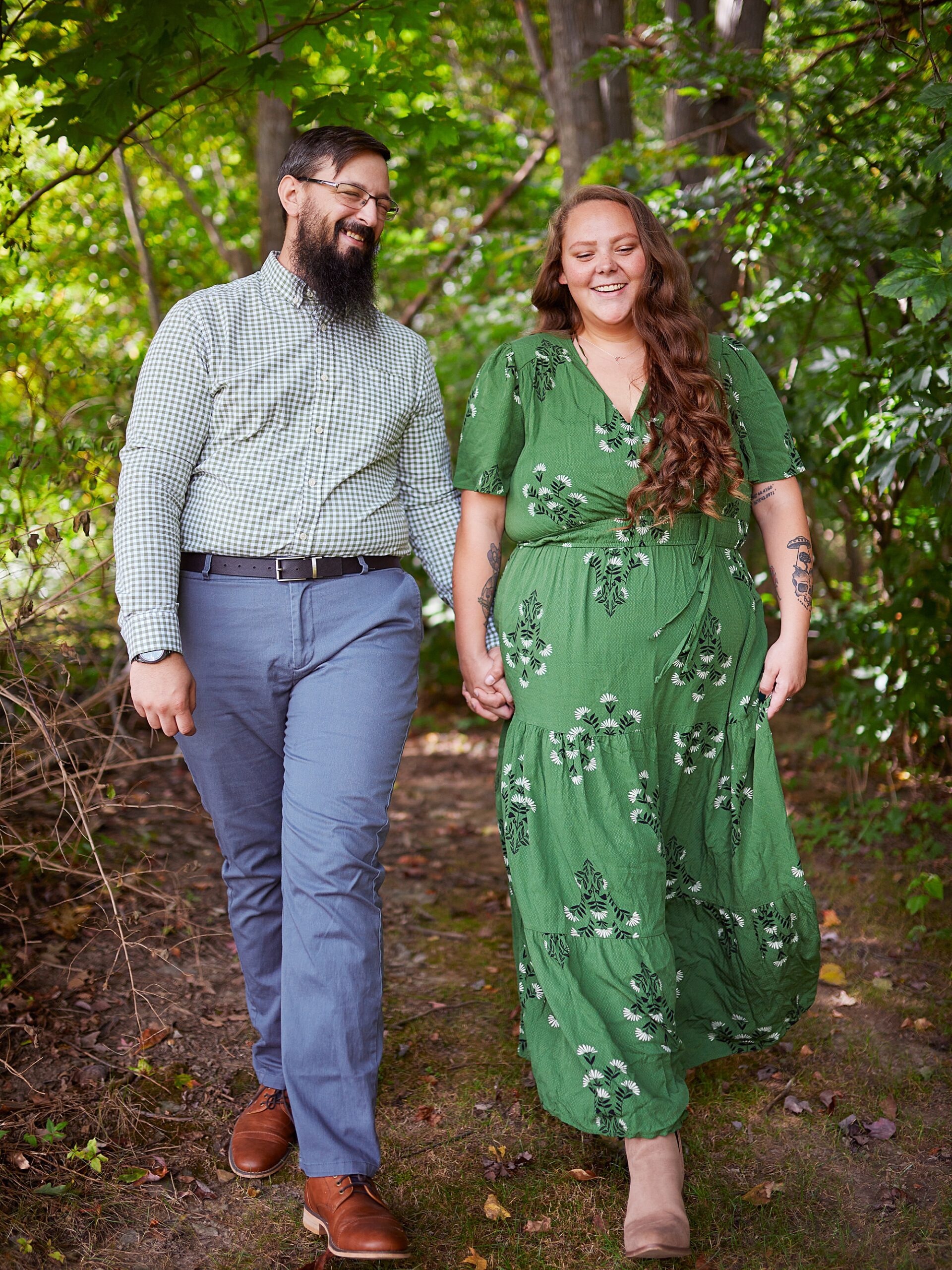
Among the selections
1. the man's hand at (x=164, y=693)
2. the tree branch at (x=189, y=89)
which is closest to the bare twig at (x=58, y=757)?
the man's hand at (x=164, y=693)

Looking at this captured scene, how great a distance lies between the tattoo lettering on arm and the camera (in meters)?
2.68

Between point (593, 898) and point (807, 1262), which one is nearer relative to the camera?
point (807, 1262)

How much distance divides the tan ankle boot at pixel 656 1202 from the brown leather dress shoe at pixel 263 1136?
85cm

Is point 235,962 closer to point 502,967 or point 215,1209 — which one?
point 502,967

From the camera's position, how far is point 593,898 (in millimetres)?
2465

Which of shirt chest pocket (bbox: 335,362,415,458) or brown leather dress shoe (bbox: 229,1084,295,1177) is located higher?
shirt chest pocket (bbox: 335,362,415,458)

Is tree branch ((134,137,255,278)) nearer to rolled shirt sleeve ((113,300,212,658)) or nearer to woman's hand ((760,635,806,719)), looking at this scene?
rolled shirt sleeve ((113,300,212,658))

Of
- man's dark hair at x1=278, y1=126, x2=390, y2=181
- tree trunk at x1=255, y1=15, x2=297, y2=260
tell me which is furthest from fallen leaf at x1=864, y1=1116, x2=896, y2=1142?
tree trunk at x1=255, y1=15, x2=297, y2=260

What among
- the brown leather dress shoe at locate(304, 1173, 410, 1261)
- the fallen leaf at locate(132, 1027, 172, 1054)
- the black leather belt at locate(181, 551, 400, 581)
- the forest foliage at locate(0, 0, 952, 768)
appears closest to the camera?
the brown leather dress shoe at locate(304, 1173, 410, 1261)

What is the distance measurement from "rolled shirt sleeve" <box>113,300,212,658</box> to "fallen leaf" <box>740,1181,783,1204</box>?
1.84 meters

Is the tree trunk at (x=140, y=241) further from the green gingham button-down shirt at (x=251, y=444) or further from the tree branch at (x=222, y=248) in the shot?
the green gingham button-down shirt at (x=251, y=444)

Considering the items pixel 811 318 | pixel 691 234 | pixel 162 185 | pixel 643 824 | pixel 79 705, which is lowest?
pixel 643 824

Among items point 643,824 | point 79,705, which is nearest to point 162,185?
point 79,705

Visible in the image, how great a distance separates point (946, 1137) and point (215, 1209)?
5.96 ft
